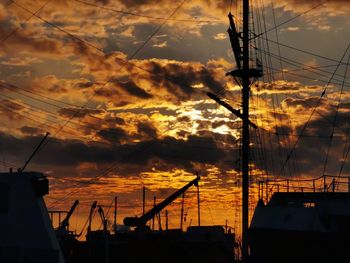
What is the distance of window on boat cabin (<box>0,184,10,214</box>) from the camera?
1033 inches

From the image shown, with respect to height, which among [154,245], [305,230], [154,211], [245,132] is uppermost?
[245,132]

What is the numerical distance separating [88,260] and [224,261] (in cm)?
1806

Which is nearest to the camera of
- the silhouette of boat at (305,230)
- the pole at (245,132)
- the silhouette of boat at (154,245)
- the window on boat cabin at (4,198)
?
the window on boat cabin at (4,198)

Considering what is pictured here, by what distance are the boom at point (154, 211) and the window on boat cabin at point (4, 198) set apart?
55.4 m

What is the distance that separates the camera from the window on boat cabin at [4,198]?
2623cm

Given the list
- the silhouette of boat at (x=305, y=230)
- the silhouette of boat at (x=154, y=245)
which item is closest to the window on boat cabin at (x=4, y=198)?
the silhouette of boat at (x=305, y=230)

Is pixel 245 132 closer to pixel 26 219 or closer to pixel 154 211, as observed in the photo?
pixel 154 211

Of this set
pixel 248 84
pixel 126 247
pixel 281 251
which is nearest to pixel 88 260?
pixel 126 247

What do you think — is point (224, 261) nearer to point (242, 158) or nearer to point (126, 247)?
point (126, 247)

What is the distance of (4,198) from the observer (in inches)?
1040

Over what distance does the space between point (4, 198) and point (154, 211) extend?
57.8 metres

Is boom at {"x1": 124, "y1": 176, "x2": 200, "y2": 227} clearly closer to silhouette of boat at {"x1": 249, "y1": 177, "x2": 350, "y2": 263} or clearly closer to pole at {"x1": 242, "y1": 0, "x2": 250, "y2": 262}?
pole at {"x1": 242, "y1": 0, "x2": 250, "y2": 262}

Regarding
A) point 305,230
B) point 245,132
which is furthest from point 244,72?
point 305,230

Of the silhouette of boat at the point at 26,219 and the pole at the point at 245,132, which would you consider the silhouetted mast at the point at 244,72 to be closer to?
the pole at the point at 245,132
